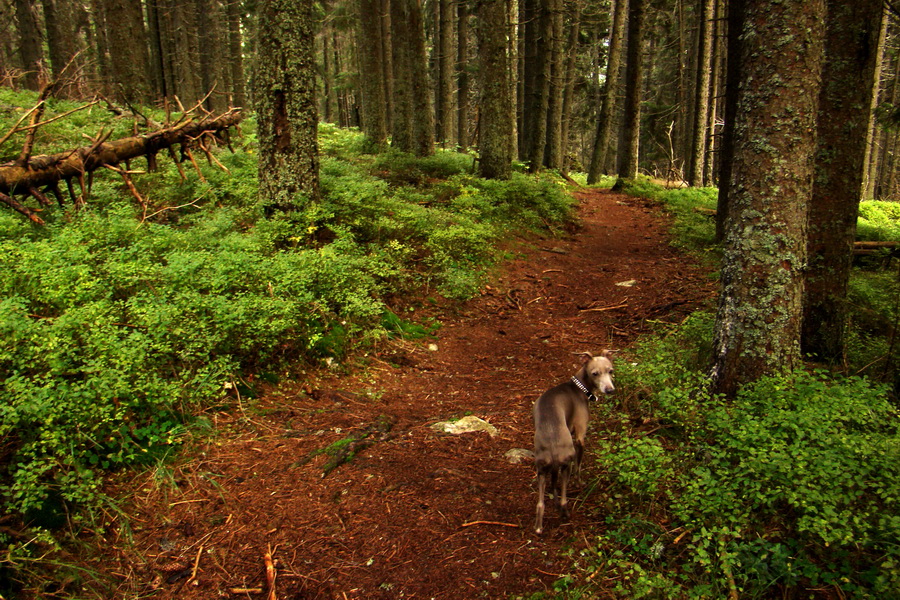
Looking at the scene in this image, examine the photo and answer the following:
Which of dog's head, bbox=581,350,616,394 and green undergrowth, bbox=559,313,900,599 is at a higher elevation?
dog's head, bbox=581,350,616,394

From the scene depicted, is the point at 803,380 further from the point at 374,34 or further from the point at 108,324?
the point at 374,34

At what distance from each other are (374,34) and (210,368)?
1557cm

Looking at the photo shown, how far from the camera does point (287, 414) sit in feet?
16.3

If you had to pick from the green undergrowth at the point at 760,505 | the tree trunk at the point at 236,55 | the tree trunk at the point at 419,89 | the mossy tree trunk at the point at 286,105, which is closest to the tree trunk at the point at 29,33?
the tree trunk at the point at 236,55

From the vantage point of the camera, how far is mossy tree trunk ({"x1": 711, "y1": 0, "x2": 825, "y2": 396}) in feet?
12.9

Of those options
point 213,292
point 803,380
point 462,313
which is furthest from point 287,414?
point 803,380

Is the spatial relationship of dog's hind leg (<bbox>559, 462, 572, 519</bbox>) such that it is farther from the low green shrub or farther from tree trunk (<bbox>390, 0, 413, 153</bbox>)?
tree trunk (<bbox>390, 0, 413, 153</bbox>)

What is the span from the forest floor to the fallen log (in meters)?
4.35

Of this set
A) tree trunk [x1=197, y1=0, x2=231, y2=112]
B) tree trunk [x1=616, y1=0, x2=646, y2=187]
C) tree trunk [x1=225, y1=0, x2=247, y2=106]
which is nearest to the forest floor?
tree trunk [x1=616, y1=0, x2=646, y2=187]

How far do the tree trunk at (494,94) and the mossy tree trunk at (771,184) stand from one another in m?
9.43

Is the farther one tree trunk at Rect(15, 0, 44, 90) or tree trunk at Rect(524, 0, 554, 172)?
tree trunk at Rect(524, 0, 554, 172)

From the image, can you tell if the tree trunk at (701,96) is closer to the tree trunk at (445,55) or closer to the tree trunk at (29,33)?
the tree trunk at (445,55)

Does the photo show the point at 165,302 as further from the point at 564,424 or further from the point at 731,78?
the point at 731,78

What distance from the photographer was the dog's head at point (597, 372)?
144 inches
